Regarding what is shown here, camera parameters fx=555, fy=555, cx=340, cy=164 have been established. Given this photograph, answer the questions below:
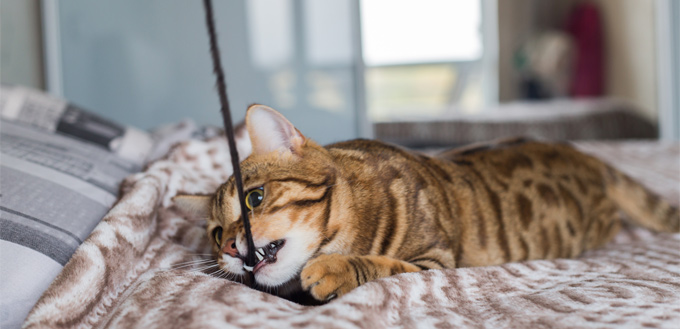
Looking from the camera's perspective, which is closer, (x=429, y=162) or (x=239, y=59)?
(x=429, y=162)

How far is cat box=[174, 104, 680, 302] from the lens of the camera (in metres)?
0.74

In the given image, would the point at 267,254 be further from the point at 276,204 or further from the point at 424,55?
the point at 424,55

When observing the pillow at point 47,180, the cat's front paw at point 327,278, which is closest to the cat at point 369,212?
the cat's front paw at point 327,278

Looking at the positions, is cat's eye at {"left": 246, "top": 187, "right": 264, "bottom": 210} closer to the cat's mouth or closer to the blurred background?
the cat's mouth

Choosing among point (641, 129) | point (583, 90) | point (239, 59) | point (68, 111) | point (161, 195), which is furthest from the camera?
point (583, 90)

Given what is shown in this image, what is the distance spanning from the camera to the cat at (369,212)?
29.1 inches

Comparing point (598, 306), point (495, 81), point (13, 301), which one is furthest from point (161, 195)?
point (495, 81)

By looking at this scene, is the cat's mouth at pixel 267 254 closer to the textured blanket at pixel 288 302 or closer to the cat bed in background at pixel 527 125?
the textured blanket at pixel 288 302

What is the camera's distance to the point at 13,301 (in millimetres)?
733

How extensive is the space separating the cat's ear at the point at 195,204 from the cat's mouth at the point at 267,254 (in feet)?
0.62

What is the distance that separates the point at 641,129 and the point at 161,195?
13.0 ft

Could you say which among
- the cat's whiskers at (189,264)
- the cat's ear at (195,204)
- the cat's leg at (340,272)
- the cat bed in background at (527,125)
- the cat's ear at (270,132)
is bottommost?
the cat bed in background at (527,125)

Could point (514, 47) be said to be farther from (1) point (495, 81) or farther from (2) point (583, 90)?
(2) point (583, 90)

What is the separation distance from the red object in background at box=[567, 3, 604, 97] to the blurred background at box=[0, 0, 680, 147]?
1cm
